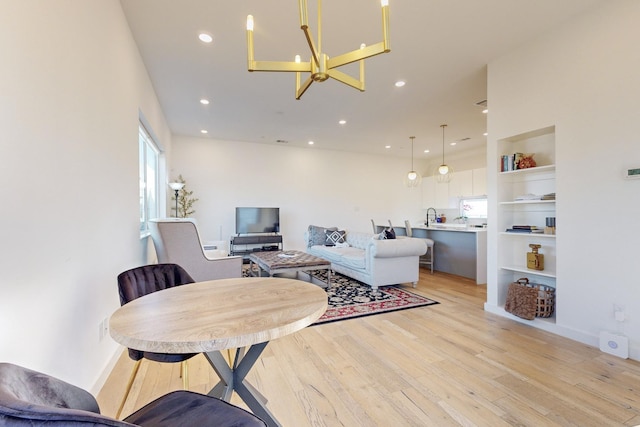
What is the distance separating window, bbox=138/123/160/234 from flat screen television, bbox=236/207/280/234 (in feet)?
5.66

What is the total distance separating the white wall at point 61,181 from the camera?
1.10 m

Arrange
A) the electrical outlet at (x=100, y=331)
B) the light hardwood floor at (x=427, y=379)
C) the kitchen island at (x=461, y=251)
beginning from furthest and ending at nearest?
the kitchen island at (x=461, y=251), the electrical outlet at (x=100, y=331), the light hardwood floor at (x=427, y=379)

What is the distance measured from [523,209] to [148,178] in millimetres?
5144

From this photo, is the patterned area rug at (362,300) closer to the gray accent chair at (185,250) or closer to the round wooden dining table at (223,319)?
the gray accent chair at (185,250)

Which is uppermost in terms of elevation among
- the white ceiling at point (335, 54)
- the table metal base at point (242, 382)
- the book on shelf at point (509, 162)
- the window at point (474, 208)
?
the white ceiling at point (335, 54)

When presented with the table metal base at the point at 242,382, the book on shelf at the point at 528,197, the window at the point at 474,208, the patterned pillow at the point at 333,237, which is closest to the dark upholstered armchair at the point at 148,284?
the table metal base at the point at 242,382

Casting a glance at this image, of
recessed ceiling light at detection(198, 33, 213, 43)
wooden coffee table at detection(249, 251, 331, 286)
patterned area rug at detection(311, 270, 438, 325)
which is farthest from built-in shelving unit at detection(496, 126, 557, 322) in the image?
recessed ceiling light at detection(198, 33, 213, 43)

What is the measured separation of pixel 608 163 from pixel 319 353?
9.46 ft

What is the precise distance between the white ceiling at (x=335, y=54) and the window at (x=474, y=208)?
246 cm

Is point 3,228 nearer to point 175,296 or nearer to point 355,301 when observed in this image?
point 175,296

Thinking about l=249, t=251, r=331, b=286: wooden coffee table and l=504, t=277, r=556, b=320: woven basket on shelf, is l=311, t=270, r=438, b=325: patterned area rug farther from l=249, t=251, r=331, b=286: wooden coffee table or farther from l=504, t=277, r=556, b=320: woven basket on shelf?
l=504, t=277, r=556, b=320: woven basket on shelf

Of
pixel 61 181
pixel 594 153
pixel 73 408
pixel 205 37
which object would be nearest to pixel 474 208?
pixel 594 153

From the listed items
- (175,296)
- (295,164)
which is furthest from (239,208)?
(175,296)

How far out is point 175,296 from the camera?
1.41 meters
